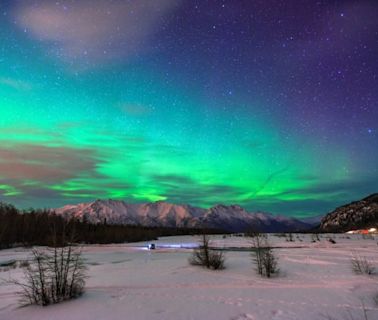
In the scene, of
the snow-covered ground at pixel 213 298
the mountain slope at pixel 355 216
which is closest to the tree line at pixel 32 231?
the snow-covered ground at pixel 213 298

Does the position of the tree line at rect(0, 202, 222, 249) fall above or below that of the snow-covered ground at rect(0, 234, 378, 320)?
above

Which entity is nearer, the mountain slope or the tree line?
the tree line

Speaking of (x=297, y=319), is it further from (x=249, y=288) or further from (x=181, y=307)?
(x=249, y=288)

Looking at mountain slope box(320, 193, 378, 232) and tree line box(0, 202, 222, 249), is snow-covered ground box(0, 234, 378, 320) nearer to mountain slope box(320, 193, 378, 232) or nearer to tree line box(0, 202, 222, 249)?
tree line box(0, 202, 222, 249)

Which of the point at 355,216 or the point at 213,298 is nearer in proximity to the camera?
the point at 213,298

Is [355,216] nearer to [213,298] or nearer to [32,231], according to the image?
[32,231]

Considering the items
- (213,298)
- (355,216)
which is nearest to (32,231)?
(213,298)

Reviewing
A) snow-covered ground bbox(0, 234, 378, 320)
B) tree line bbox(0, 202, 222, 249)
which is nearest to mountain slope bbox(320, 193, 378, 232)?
tree line bbox(0, 202, 222, 249)

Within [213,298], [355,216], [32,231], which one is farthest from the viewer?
[355,216]

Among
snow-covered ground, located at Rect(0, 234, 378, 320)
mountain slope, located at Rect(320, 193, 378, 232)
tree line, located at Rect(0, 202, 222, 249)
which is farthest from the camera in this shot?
mountain slope, located at Rect(320, 193, 378, 232)

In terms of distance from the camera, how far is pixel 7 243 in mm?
48688

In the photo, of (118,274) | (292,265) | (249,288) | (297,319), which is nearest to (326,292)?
(249,288)

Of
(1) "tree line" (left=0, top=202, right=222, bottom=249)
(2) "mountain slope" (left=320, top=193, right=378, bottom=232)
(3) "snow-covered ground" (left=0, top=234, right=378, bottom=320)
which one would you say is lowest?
(3) "snow-covered ground" (left=0, top=234, right=378, bottom=320)

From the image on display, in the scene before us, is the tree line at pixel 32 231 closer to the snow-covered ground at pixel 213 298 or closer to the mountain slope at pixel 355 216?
the snow-covered ground at pixel 213 298
